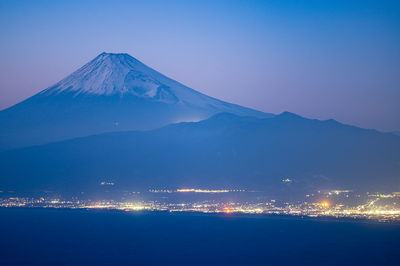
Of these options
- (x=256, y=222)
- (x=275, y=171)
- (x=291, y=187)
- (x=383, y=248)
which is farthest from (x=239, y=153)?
(x=383, y=248)

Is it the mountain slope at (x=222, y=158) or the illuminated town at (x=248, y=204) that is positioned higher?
the mountain slope at (x=222, y=158)

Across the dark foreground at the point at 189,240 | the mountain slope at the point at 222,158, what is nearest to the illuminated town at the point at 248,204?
the dark foreground at the point at 189,240

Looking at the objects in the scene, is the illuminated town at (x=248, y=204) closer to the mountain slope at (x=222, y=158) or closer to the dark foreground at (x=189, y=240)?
the dark foreground at (x=189, y=240)

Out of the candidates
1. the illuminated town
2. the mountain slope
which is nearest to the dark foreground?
the illuminated town

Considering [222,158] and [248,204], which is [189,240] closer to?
[248,204]

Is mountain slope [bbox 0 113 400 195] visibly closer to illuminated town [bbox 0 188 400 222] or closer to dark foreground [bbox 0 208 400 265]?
illuminated town [bbox 0 188 400 222]

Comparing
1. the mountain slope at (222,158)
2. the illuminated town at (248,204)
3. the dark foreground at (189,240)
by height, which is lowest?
the dark foreground at (189,240)

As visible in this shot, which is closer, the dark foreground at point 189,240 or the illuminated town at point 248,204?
the dark foreground at point 189,240

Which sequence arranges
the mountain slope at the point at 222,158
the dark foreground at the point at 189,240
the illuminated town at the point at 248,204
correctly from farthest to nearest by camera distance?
1. the mountain slope at the point at 222,158
2. the illuminated town at the point at 248,204
3. the dark foreground at the point at 189,240
